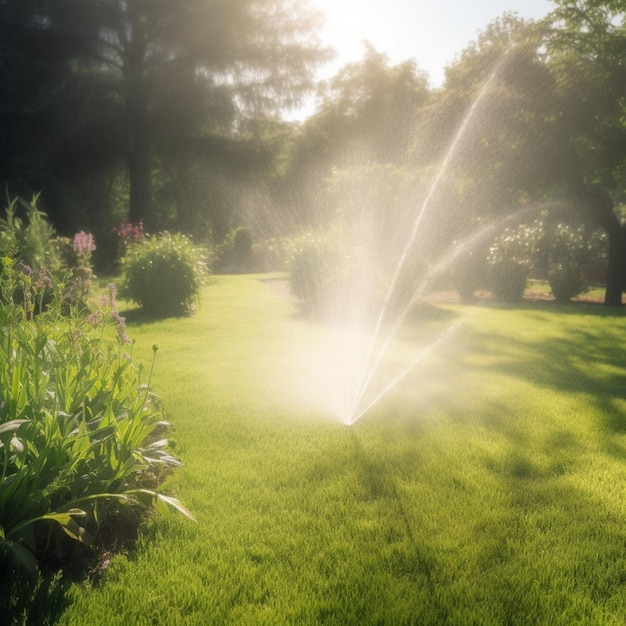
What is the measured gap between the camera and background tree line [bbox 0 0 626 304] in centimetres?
1329

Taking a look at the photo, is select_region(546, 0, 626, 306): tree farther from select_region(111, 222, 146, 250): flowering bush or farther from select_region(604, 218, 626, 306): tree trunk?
select_region(111, 222, 146, 250): flowering bush

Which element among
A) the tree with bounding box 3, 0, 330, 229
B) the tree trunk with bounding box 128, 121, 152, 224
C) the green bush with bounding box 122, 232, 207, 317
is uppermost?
the tree with bounding box 3, 0, 330, 229

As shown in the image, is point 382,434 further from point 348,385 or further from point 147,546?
point 147,546

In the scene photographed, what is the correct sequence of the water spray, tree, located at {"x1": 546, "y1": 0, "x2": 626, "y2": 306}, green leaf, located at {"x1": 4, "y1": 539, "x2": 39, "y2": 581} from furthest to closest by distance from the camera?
1. tree, located at {"x1": 546, "y1": 0, "x2": 626, "y2": 306}
2. the water spray
3. green leaf, located at {"x1": 4, "y1": 539, "x2": 39, "y2": 581}

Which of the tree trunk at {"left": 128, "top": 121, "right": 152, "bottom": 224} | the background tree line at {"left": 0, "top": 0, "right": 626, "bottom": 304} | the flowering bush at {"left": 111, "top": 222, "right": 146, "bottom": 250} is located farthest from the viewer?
the tree trunk at {"left": 128, "top": 121, "right": 152, "bottom": 224}

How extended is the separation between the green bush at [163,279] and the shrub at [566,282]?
950 cm

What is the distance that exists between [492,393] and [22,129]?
2116cm

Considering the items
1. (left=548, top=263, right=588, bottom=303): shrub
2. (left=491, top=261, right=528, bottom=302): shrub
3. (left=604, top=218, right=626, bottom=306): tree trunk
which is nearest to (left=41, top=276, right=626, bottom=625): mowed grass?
(left=491, top=261, right=528, bottom=302): shrub

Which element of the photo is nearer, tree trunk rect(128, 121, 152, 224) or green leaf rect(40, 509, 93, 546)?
green leaf rect(40, 509, 93, 546)

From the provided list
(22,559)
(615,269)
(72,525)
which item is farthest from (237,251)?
(22,559)

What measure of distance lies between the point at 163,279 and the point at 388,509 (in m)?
8.72

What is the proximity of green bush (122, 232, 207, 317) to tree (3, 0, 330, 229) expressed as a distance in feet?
38.2

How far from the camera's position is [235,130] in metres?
23.0

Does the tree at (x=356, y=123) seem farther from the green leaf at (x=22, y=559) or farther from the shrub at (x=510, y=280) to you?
the green leaf at (x=22, y=559)
